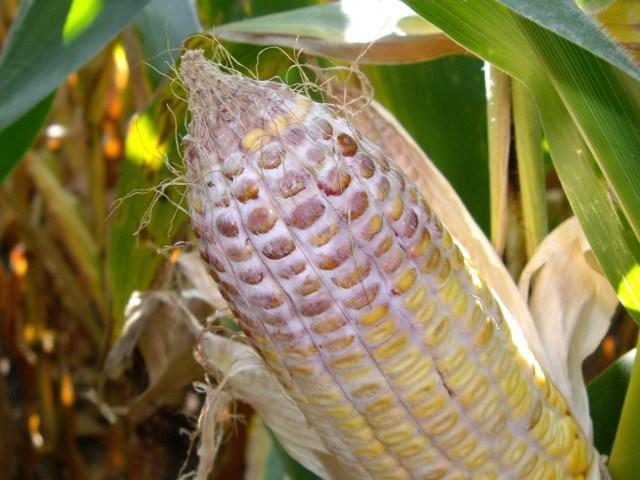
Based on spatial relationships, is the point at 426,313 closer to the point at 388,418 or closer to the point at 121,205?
the point at 388,418

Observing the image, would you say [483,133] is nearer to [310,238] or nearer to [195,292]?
[195,292]

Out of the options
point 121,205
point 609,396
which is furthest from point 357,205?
point 121,205

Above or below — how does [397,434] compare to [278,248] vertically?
below

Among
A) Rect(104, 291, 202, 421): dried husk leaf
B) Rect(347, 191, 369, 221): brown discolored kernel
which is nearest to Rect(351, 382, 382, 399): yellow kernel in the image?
Rect(347, 191, 369, 221): brown discolored kernel

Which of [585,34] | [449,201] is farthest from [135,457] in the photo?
[585,34]

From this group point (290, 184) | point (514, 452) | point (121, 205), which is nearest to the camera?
point (290, 184)

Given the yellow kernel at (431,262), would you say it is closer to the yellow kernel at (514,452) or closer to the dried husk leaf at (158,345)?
the yellow kernel at (514,452)
